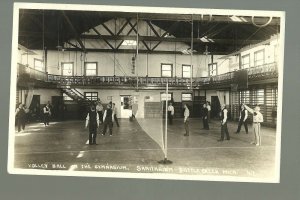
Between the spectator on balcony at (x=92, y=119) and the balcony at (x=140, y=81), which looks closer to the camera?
the spectator on balcony at (x=92, y=119)

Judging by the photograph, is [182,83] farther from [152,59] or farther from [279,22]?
[279,22]

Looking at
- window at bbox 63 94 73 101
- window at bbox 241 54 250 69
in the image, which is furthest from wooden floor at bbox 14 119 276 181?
window at bbox 63 94 73 101

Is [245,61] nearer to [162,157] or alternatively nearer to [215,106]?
[215,106]

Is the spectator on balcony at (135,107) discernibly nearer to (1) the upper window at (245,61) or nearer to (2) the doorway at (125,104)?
(2) the doorway at (125,104)

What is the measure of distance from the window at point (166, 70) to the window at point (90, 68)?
15.0 feet

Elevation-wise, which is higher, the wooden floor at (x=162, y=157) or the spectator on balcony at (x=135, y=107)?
the spectator on balcony at (x=135, y=107)

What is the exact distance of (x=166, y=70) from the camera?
18344mm

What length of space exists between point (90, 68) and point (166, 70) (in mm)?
5050

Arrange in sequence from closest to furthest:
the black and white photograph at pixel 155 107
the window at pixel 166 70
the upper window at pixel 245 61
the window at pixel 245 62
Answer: the black and white photograph at pixel 155 107, the upper window at pixel 245 61, the window at pixel 245 62, the window at pixel 166 70

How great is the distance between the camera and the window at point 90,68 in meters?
16.6

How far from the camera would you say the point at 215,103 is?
42.9 ft

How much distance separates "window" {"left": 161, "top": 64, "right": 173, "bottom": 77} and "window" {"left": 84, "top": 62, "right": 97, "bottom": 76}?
180 inches

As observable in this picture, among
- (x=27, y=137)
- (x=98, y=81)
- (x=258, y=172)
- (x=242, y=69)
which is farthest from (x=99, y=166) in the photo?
(x=98, y=81)

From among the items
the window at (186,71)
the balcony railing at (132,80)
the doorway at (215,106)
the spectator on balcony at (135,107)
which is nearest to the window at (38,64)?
the balcony railing at (132,80)
